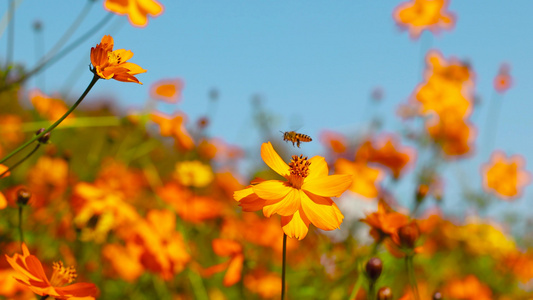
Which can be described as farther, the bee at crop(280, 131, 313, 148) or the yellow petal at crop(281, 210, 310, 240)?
the bee at crop(280, 131, 313, 148)

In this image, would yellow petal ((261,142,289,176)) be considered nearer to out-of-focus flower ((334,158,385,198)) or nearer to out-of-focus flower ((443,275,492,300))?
out-of-focus flower ((334,158,385,198))

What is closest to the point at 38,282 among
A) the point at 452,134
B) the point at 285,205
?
the point at 285,205

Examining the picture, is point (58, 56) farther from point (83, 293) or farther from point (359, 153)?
point (359, 153)

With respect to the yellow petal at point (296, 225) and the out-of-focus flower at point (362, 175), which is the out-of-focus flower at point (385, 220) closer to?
the yellow petal at point (296, 225)

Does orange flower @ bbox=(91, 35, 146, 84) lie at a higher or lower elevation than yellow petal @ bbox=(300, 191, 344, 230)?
higher

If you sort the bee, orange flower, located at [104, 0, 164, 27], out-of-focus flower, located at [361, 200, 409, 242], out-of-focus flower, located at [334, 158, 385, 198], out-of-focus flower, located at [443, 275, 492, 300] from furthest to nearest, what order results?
out-of-focus flower, located at [443, 275, 492, 300] < out-of-focus flower, located at [334, 158, 385, 198] < the bee < orange flower, located at [104, 0, 164, 27] < out-of-focus flower, located at [361, 200, 409, 242]

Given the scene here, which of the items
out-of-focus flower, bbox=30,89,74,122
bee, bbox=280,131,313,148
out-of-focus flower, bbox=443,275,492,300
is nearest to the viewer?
bee, bbox=280,131,313,148

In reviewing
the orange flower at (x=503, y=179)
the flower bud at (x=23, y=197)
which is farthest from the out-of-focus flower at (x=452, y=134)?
the flower bud at (x=23, y=197)

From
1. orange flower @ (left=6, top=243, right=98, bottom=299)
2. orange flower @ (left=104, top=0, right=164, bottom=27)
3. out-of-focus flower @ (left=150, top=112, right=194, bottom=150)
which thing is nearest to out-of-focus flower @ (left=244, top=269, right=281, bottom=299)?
out-of-focus flower @ (left=150, top=112, right=194, bottom=150)
